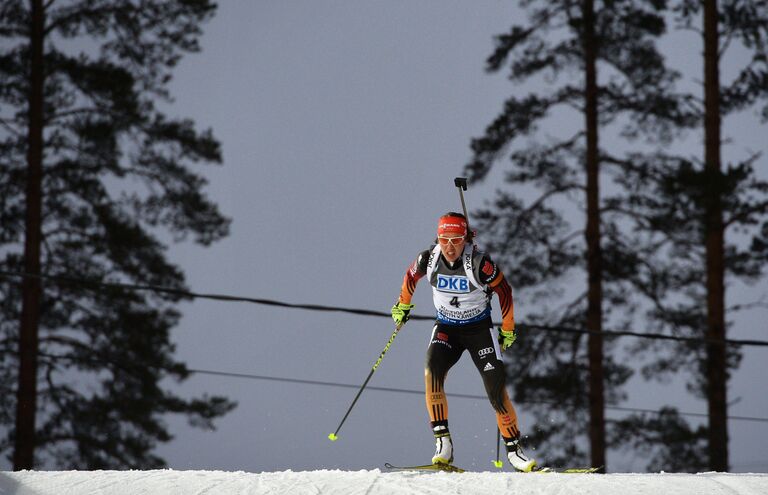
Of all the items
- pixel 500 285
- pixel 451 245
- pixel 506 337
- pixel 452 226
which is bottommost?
pixel 506 337

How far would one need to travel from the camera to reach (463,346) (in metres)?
7.06

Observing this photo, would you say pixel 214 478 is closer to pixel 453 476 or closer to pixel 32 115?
pixel 453 476

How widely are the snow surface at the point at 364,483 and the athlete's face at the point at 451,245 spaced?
1583 millimetres

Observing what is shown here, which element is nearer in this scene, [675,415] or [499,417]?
[499,417]

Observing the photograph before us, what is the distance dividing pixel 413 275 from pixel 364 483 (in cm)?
159

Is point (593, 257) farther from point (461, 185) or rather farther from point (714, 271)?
point (461, 185)

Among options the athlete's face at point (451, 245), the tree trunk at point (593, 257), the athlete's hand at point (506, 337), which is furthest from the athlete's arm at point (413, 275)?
the tree trunk at point (593, 257)

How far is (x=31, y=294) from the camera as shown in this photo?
12.5 metres

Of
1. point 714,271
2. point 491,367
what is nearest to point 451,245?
point 491,367

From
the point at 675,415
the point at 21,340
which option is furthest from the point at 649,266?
the point at 21,340

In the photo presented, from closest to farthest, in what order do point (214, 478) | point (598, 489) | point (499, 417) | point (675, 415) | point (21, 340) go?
point (598, 489), point (214, 478), point (499, 417), point (21, 340), point (675, 415)

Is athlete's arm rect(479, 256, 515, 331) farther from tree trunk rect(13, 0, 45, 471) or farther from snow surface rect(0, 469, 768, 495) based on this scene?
tree trunk rect(13, 0, 45, 471)

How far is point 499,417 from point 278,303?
236 centimetres

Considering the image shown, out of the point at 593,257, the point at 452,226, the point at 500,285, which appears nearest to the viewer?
the point at 452,226
